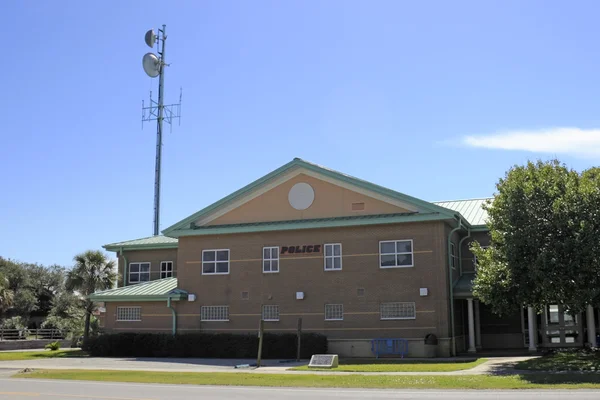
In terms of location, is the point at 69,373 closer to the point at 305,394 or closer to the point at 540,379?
the point at 305,394

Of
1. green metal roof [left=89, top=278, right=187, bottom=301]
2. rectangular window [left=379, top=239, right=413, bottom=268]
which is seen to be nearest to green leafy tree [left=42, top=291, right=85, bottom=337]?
green metal roof [left=89, top=278, right=187, bottom=301]

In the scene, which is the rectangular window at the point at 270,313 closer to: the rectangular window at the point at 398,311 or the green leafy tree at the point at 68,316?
the rectangular window at the point at 398,311

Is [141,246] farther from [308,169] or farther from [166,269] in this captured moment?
[308,169]

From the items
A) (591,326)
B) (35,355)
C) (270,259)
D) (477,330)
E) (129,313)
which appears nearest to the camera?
(591,326)

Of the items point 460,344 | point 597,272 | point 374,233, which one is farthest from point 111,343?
point 597,272

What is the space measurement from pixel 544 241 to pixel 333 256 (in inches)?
446

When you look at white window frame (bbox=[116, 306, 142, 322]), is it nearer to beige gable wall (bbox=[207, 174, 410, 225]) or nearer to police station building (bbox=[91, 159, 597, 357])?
police station building (bbox=[91, 159, 597, 357])

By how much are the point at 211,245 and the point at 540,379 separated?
67.3 feet

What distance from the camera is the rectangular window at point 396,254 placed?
102 feet

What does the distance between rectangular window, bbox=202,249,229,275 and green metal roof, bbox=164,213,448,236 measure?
1.10m

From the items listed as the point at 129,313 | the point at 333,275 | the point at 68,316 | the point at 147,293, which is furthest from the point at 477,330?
the point at 68,316

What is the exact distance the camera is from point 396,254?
103ft

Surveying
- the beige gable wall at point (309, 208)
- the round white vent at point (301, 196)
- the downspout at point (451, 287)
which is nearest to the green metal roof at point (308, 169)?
the beige gable wall at point (309, 208)

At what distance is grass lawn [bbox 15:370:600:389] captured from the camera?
1773 cm
